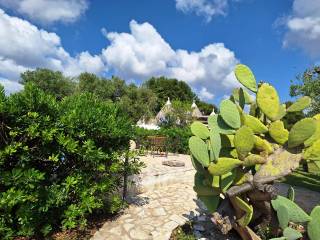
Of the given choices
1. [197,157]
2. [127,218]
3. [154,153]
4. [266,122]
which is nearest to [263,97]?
[266,122]

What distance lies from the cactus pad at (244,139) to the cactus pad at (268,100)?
2.14ft

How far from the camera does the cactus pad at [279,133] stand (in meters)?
4.21

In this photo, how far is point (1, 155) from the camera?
370 cm

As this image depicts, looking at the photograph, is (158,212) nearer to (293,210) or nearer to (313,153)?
(293,210)

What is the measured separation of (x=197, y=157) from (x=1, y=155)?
2697mm

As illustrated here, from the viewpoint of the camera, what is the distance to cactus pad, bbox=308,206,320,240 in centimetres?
387

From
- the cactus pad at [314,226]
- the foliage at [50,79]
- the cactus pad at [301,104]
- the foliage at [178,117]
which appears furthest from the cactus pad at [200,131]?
the foliage at [50,79]

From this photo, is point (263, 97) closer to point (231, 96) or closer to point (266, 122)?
point (266, 122)

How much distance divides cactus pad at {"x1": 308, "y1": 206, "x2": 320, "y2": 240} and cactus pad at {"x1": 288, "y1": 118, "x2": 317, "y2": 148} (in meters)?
1.04

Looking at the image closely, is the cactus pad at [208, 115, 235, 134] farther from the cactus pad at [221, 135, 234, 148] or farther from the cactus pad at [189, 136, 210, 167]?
the cactus pad at [189, 136, 210, 167]

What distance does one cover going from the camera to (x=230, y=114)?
4.28m

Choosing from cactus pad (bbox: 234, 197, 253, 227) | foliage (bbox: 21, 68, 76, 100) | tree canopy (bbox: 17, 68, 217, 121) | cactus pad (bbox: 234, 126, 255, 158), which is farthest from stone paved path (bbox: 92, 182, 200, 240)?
foliage (bbox: 21, 68, 76, 100)

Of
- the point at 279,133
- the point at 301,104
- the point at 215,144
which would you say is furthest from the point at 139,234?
the point at 301,104

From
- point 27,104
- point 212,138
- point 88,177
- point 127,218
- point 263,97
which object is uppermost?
point 263,97
